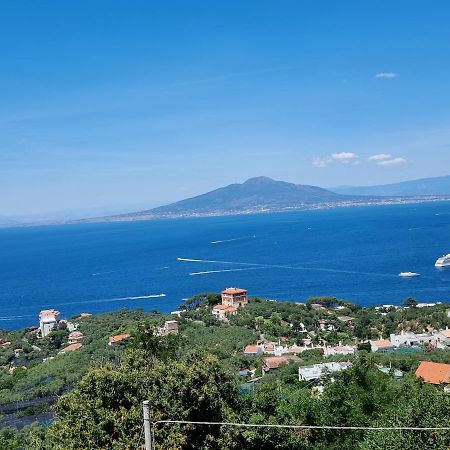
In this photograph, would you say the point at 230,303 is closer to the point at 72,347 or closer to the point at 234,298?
the point at 234,298

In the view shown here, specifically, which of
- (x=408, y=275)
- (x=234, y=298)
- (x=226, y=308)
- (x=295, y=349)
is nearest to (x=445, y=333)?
(x=295, y=349)

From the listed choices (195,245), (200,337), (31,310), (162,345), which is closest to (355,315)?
(200,337)

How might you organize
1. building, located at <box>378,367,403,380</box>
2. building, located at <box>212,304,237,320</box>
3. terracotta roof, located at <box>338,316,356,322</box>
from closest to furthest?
building, located at <box>378,367,403,380</box>
terracotta roof, located at <box>338,316,356,322</box>
building, located at <box>212,304,237,320</box>

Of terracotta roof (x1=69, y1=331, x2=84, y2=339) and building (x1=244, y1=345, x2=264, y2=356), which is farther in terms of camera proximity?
terracotta roof (x1=69, y1=331, x2=84, y2=339)

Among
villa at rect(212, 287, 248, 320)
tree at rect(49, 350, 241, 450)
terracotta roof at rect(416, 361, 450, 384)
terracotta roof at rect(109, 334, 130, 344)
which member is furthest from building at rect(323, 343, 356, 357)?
tree at rect(49, 350, 241, 450)

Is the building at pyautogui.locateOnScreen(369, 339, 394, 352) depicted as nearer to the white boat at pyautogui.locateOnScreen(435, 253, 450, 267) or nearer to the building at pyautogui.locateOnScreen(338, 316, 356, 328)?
the building at pyautogui.locateOnScreen(338, 316, 356, 328)

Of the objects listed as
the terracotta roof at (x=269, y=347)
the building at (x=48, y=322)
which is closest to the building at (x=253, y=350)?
the terracotta roof at (x=269, y=347)

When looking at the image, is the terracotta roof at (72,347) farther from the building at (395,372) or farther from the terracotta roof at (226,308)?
the building at (395,372)
